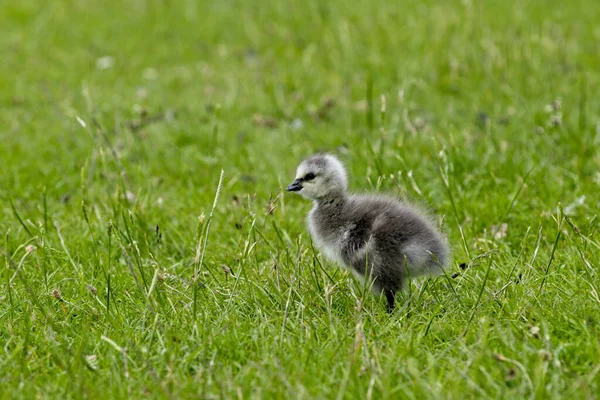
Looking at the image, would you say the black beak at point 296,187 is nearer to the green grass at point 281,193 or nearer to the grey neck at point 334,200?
the grey neck at point 334,200

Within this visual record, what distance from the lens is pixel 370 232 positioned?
16.4 ft

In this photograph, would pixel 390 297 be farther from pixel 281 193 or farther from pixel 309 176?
pixel 281 193

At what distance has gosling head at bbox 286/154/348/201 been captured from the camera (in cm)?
536

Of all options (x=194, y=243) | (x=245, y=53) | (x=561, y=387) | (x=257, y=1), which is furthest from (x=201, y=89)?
(x=561, y=387)

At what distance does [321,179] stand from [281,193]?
780 millimetres

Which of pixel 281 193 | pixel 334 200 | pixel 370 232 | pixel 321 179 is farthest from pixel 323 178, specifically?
pixel 281 193

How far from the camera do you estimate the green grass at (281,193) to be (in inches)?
165

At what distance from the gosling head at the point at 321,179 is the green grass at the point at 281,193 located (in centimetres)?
32

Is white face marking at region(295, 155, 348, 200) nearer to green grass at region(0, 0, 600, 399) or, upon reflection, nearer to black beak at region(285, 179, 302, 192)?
black beak at region(285, 179, 302, 192)

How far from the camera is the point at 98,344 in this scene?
177 inches

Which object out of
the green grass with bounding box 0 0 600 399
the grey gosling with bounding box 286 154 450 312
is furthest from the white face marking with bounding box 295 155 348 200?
the green grass with bounding box 0 0 600 399

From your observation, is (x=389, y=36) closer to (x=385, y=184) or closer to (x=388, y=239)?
(x=385, y=184)

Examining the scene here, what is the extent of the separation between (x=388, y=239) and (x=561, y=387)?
143 cm

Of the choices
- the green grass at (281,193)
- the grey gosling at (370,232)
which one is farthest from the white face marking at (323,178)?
the green grass at (281,193)
